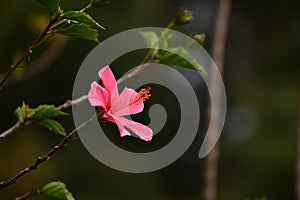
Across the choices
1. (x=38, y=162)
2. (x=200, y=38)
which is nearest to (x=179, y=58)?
(x=200, y=38)

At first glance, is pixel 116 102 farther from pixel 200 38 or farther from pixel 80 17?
pixel 200 38

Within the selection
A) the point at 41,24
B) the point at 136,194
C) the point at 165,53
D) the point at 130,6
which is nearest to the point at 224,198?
the point at 136,194

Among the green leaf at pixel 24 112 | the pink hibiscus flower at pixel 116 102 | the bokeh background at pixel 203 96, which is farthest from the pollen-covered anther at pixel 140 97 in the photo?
the bokeh background at pixel 203 96

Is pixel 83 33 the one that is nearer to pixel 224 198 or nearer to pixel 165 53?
pixel 165 53

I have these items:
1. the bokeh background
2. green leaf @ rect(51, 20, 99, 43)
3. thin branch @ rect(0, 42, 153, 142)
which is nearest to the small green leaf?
thin branch @ rect(0, 42, 153, 142)

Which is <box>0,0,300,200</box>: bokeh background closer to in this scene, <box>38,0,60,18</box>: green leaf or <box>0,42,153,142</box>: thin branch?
<box>0,42,153,142</box>: thin branch

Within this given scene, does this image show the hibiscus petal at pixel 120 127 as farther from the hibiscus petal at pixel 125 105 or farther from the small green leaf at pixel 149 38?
the small green leaf at pixel 149 38
